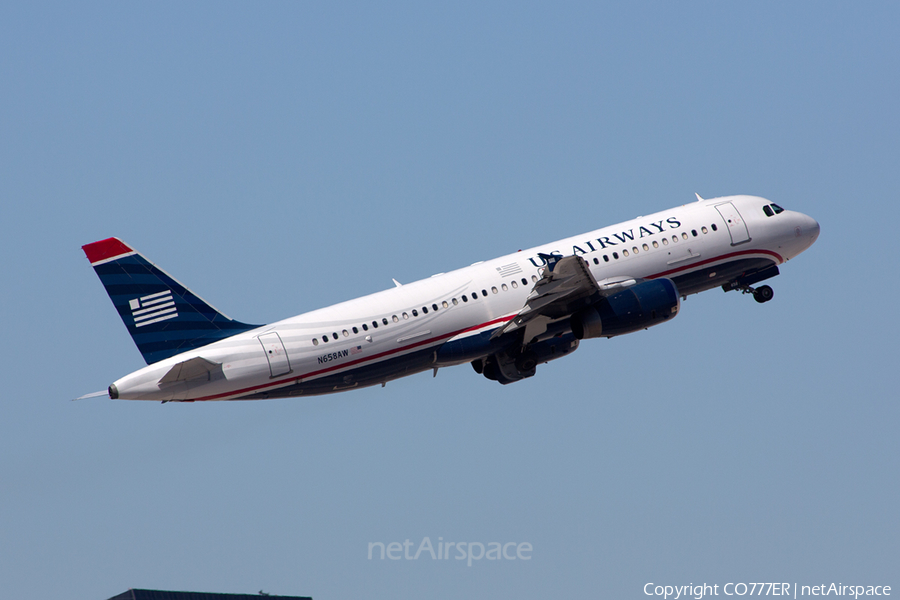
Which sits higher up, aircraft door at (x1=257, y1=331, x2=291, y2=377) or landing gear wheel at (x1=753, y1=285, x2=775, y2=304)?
landing gear wheel at (x1=753, y1=285, x2=775, y2=304)

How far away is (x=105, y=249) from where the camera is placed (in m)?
44.5

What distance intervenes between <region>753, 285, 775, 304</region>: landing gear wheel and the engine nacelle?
7979 millimetres

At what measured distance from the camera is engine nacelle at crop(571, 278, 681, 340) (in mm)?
46625

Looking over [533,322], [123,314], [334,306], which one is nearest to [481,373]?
[533,322]

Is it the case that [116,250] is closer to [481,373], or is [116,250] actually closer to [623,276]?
[481,373]

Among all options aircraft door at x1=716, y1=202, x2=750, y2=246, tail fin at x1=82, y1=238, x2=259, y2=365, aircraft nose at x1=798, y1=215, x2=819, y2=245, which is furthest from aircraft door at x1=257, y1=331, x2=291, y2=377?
aircraft nose at x1=798, y1=215, x2=819, y2=245

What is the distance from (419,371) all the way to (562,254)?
7371 mm

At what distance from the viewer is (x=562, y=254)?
4834 cm

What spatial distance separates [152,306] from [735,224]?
956 inches

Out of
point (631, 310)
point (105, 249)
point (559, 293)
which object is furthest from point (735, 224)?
point (105, 249)

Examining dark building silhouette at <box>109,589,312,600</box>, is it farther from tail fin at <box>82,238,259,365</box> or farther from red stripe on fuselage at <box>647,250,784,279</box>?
red stripe on fuselage at <box>647,250,784,279</box>

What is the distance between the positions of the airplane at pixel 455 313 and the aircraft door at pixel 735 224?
0.06m

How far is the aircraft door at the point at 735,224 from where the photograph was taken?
2023 inches

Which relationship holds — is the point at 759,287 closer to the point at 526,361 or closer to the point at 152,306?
the point at 526,361
